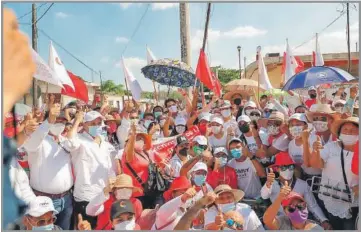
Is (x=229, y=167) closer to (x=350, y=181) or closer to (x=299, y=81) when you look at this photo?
(x=350, y=181)

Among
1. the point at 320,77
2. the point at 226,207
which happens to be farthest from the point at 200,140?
the point at 320,77

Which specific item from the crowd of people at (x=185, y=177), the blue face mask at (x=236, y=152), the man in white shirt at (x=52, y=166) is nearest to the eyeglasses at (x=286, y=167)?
the crowd of people at (x=185, y=177)

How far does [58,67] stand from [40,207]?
11.6ft

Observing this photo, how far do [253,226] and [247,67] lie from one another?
24.6 m

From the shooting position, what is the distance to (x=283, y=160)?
416 centimetres

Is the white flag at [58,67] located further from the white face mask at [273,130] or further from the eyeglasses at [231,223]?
the eyeglasses at [231,223]

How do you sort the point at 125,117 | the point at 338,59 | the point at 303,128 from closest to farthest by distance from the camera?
the point at 303,128, the point at 125,117, the point at 338,59

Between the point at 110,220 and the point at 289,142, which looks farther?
the point at 289,142

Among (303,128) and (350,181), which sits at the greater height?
(303,128)

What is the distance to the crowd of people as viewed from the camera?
11.5 ft

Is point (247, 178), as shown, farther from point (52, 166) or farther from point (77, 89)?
point (77, 89)

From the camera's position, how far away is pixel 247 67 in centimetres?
2762

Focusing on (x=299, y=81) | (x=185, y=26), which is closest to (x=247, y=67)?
(x=185, y=26)

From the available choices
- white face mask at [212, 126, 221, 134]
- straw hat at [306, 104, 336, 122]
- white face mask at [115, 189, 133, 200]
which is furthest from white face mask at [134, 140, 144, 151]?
straw hat at [306, 104, 336, 122]
